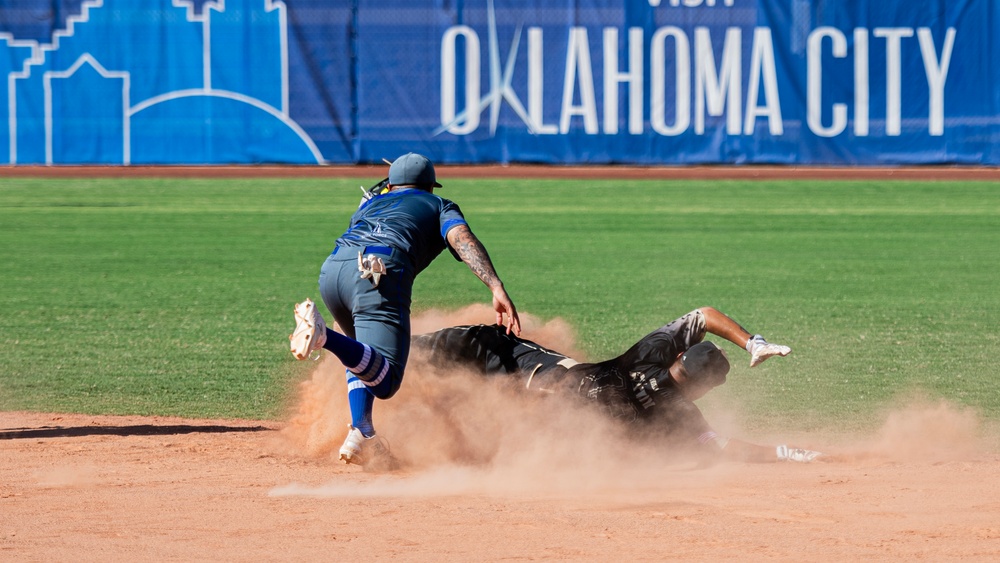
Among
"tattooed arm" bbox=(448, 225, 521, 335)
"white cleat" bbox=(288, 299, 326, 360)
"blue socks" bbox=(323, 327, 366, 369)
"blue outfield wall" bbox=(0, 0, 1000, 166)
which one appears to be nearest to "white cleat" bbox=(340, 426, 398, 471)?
"blue socks" bbox=(323, 327, 366, 369)

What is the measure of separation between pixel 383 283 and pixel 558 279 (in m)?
7.77

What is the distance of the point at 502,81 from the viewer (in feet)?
83.0

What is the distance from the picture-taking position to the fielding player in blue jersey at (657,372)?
729cm

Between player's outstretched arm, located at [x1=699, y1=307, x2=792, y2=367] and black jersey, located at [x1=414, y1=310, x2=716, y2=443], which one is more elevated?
player's outstretched arm, located at [x1=699, y1=307, x2=792, y2=367]

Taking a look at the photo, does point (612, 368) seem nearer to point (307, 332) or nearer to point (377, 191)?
point (377, 191)

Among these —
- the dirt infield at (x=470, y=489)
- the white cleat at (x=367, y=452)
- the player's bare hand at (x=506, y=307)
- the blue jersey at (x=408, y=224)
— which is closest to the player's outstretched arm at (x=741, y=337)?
the dirt infield at (x=470, y=489)

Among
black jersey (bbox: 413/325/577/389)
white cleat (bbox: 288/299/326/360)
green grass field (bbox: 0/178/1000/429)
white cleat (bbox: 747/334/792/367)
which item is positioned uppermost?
white cleat (bbox: 288/299/326/360)

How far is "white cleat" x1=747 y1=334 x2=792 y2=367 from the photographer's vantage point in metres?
7.08

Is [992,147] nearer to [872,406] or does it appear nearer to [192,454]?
[872,406]

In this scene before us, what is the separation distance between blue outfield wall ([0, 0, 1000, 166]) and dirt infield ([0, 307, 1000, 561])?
17.0 metres

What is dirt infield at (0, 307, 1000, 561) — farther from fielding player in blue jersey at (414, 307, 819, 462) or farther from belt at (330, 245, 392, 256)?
belt at (330, 245, 392, 256)

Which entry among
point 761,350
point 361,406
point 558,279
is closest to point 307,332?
point 361,406

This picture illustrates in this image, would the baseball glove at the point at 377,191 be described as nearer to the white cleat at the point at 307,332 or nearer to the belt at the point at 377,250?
the belt at the point at 377,250

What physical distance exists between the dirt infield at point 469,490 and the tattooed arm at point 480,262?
2.25 ft
